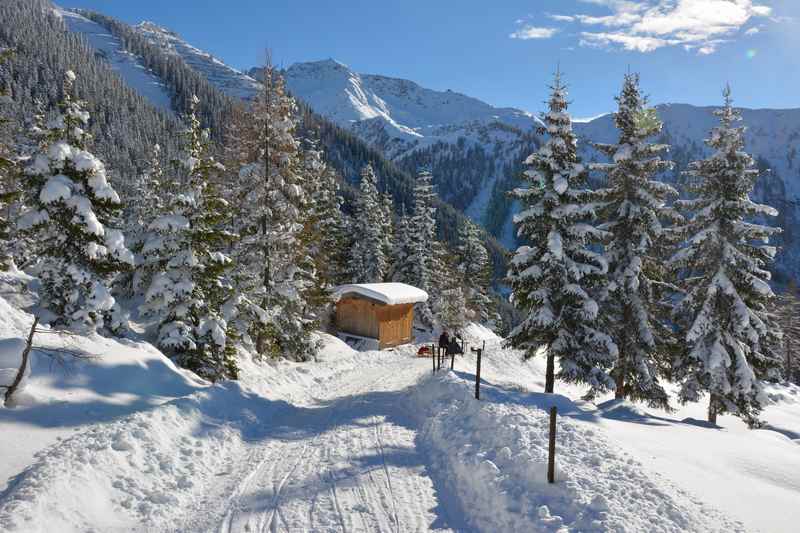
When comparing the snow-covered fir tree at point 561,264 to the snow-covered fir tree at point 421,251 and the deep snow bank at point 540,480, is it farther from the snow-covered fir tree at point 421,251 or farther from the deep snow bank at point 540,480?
the snow-covered fir tree at point 421,251

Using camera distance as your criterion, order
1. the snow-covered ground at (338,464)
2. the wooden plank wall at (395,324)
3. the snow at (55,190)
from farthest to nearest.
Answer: the wooden plank wall at (395,324)
the snow at (55,190)
the snow-covered ground at (338,464)

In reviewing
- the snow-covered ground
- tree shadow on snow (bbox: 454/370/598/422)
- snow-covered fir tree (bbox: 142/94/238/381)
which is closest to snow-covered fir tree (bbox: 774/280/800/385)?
the snow-covered ground

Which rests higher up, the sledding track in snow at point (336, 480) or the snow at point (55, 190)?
the snow at point (55, 190)

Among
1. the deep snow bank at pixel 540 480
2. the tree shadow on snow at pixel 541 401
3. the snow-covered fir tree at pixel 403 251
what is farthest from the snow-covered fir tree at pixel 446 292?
the deep snow bank at pixel 540 480

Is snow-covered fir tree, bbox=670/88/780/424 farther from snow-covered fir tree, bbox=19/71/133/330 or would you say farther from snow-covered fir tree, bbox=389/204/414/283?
snow-covered fir tree, bbox=389/204/414/283

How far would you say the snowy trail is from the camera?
24.6 ft

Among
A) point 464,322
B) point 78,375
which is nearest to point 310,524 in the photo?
point 78,375

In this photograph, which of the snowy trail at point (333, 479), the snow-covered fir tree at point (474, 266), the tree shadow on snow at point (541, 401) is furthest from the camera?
the snow-covered fir tree at point (474, 266)

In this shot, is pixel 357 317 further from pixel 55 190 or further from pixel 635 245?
pixel 55 190

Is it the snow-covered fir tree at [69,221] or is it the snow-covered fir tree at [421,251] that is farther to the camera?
the snow-covered fir tree at [421,251]

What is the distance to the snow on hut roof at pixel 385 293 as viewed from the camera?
3516cm

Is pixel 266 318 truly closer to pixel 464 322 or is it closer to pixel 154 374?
pixel 154 374

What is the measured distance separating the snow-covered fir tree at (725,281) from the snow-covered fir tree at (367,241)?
28644 mm

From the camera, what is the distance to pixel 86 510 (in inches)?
277
